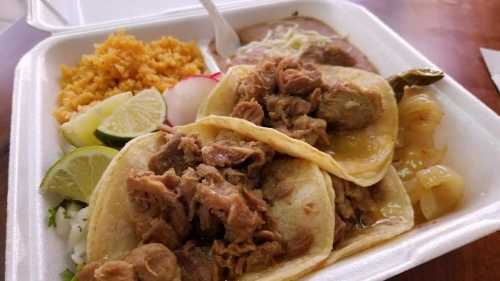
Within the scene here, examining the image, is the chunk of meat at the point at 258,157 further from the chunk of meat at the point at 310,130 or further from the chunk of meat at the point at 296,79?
the chunk of meat at the point at 296,79

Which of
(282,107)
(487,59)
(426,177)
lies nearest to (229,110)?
(282,107)

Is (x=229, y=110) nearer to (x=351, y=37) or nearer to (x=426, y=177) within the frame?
(x=426, y=177)

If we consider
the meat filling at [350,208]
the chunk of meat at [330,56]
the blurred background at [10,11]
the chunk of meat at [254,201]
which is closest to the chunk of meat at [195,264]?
the chunk of meat at [254,201]

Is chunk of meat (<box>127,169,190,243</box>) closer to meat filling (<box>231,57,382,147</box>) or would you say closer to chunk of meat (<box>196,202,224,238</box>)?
chunk of meat (<box>196,202,224,238</box>)

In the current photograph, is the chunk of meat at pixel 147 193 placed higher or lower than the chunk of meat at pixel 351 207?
higher

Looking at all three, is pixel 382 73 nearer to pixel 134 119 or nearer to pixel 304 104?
pixel 304 104

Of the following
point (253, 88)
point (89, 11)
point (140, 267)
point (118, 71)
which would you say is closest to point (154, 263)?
point (140, 267)
